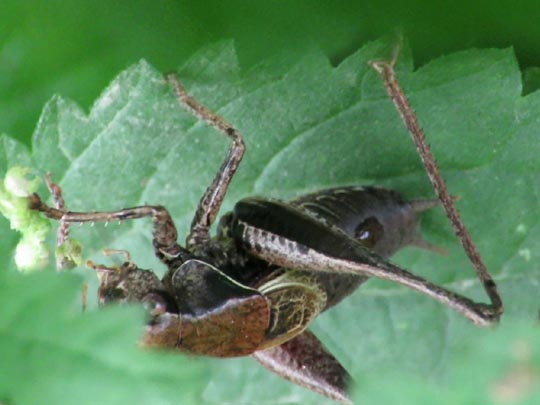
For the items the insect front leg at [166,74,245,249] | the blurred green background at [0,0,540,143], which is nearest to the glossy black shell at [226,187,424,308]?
the insect front leg at [166,74,245,249]

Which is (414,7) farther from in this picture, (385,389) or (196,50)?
(385,389)

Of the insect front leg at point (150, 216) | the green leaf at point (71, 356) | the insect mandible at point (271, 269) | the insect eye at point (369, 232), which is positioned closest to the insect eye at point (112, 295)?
the insect mandible at point (271, 269)

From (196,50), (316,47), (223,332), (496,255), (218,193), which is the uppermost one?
(196,50)

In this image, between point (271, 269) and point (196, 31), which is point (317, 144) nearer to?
point (271, 269)

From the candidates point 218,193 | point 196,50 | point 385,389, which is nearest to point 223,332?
point 218,193

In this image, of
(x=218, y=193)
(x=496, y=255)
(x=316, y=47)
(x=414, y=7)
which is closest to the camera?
(x=414, y=7)

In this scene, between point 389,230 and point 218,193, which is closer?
point 218,193

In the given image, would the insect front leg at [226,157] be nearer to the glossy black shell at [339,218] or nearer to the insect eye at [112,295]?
the glossy black shell at [339,218]
